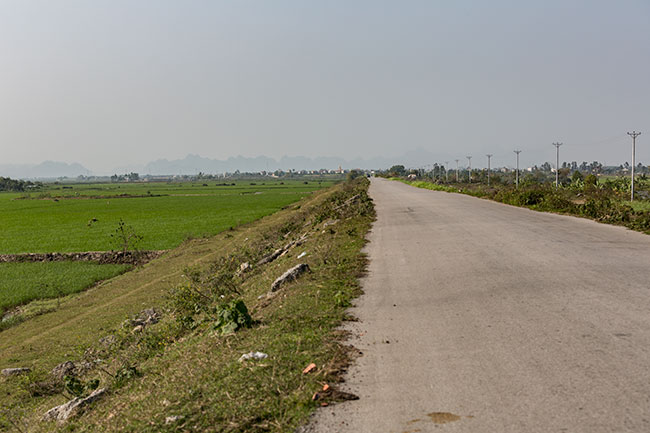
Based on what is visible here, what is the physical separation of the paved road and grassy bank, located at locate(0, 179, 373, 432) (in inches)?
16.6

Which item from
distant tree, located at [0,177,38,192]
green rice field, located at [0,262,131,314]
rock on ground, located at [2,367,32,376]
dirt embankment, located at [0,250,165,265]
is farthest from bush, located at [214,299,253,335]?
distant tree, located at [0,177,38,192]

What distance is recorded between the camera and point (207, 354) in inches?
226

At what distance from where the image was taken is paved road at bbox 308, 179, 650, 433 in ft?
11.8

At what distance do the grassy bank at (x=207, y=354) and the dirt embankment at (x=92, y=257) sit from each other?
9.00 m

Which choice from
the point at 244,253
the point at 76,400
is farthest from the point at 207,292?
the point at 244,253

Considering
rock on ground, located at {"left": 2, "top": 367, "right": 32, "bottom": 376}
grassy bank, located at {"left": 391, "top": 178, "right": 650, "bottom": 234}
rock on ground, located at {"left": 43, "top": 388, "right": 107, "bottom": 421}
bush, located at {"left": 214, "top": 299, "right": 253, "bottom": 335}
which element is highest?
grassy bank, located at {"left": 391, "top": 178, "right": 650, "bottom": 234}

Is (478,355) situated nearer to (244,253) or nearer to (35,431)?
(35,431)

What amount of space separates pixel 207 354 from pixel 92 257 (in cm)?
2178

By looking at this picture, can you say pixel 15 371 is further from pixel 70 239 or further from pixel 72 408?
pixel 70 239

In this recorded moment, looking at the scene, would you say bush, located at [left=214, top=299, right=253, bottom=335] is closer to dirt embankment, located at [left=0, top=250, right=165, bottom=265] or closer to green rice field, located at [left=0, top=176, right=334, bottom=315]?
green rice field, located at [left=0, top=176, right=334, bottom=315]

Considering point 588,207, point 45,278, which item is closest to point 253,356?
point 588,207

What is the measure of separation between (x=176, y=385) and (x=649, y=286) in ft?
21.8

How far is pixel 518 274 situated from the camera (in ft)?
27.0

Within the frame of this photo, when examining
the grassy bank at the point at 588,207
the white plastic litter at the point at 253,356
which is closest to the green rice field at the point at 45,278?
the white plastic litter at the point at 253,356
